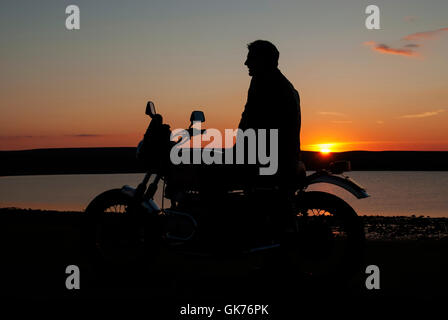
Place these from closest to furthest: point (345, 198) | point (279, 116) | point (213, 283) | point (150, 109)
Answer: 1. point (279, 116)
2. point (213, 283)
3. point (150, 109)
4. point (345, 198)

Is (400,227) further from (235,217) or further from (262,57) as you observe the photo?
(262,57)

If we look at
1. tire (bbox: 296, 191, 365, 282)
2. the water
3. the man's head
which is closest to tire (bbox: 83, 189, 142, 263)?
tire (bbox: 296, 191, 365, 282)

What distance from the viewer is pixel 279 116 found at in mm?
5789

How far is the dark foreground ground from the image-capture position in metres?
5.30

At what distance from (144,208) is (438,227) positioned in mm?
16808

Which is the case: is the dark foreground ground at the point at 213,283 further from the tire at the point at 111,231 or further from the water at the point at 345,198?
the water at the point at 345,198

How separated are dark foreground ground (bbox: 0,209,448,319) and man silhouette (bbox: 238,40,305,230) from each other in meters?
0.76

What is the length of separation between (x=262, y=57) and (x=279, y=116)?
26.6 inches

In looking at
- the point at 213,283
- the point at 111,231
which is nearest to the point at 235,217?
the point at 213,283

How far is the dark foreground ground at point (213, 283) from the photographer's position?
530 cm

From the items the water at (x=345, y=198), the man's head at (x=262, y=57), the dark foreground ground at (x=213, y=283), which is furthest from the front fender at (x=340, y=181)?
the water at (x=345, y=198)

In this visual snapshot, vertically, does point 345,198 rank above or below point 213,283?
above

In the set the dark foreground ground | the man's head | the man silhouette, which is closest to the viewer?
the dark foreground ground

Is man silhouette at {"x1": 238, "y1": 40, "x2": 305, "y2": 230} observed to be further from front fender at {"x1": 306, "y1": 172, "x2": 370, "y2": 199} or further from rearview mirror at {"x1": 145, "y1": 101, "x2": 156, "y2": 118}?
rearview mirror at {"x1": 145, "y1": 101, "x2": 156, "y2": 118}
